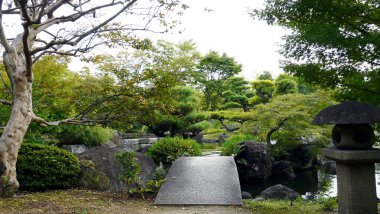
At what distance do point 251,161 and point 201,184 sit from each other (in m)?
5.60

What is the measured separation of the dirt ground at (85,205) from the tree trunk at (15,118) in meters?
0.56

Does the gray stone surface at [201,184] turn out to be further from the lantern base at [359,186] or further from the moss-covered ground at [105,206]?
the lantern base at [359,186]

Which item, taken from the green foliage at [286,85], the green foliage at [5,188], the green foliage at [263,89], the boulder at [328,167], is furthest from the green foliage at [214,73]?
the green foliage at [5,188]

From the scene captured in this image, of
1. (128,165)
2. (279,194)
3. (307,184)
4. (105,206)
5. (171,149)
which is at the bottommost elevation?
(307,184)

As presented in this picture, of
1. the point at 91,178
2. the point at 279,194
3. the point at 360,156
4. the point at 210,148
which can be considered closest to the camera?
the point at 360,156

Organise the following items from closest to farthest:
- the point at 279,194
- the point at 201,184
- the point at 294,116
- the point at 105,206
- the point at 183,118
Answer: the point at 105,206 → the point at 201,184 → the point at 279,194 → the point at 294,116 → the point at 183,118

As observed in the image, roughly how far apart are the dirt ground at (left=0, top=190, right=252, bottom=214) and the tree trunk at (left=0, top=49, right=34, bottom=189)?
1.83 feet

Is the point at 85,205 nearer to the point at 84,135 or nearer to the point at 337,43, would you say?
the point at 337,43

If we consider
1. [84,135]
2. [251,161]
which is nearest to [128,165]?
[251,161]

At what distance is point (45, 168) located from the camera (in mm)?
7133

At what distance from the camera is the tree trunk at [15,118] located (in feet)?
19.5

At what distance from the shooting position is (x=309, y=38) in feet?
16.6

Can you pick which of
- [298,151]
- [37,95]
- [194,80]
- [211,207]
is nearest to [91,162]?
[37,95]

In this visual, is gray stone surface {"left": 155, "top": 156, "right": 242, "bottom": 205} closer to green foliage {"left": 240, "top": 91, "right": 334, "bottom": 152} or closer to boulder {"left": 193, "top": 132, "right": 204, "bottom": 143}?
green foliage {"left": 240, "top": 91, "right": 334, "bottom": 152}
